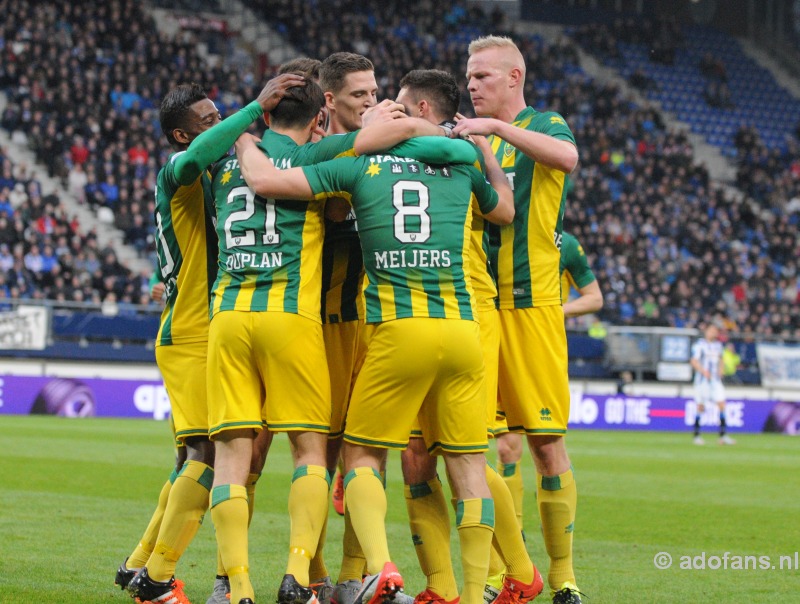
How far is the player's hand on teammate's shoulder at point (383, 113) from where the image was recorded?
201 inches

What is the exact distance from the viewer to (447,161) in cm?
505

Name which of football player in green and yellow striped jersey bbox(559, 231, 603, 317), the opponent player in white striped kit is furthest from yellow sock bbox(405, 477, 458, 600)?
the opponent player in white striped kit

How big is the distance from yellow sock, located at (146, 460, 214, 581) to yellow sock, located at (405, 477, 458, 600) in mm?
960

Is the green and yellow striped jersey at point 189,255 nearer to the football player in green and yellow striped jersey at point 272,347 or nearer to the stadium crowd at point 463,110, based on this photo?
the football player in green and yellow striped jersey at point 272,347

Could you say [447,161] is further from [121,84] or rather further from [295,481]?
[121,84]

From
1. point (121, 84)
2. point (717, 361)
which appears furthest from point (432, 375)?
point (121, 84)

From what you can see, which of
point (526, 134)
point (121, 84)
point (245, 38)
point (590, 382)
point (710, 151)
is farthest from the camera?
point (710, 151)

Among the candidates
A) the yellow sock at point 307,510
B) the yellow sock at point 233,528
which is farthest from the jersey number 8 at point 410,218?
the yellow sock at point 233,528

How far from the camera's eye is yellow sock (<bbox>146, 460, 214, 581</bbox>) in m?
5.17

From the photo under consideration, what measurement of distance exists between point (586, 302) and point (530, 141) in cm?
437

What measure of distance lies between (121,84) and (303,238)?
23.2 metres

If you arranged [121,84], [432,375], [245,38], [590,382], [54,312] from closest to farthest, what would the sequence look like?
[432,375] → [54,312] → [590,382] → [121,84] → [245,38]

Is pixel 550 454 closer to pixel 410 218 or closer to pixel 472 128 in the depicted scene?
pixel 410 218

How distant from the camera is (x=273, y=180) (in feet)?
16.2
